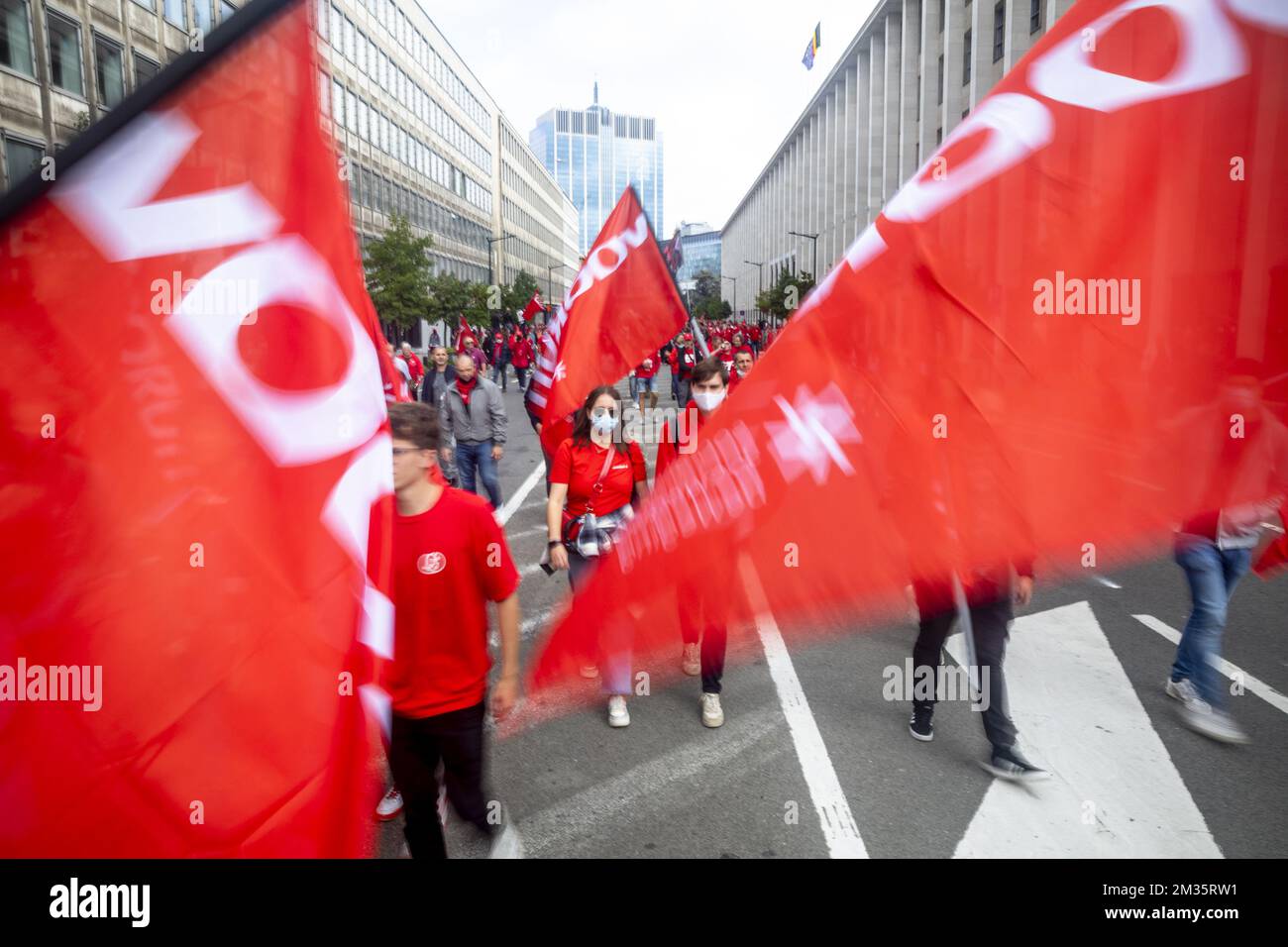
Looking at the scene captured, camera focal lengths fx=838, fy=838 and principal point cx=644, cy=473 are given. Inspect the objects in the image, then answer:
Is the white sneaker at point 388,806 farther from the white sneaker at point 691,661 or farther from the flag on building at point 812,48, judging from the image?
the flag on building at point 812,48

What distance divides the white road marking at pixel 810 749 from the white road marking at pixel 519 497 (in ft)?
14.9

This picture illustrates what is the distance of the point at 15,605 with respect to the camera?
67.4 inches

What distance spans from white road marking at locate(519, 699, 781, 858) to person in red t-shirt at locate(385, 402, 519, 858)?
0.73 m

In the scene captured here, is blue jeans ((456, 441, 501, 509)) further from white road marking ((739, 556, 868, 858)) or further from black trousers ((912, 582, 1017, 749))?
black trousers ((912, 582, 1017, 749))

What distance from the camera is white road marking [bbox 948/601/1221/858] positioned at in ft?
11.1

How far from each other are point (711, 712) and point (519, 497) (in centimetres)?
678

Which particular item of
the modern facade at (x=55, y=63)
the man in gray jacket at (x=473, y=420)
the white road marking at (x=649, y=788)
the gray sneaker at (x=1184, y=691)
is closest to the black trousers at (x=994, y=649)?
the white road marking at (x=649, y=788)

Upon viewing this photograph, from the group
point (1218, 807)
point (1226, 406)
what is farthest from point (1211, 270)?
point (1218, 807)

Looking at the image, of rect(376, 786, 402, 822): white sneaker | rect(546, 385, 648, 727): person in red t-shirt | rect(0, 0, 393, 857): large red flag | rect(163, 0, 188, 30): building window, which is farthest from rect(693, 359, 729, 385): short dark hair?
rect(163, 0, 188, 30): building window

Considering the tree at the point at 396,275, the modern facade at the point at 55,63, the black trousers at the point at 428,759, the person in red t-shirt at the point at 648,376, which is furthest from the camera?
the tree at the point at 396,275

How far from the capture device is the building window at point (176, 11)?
28.2m

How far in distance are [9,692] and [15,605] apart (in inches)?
7.0
